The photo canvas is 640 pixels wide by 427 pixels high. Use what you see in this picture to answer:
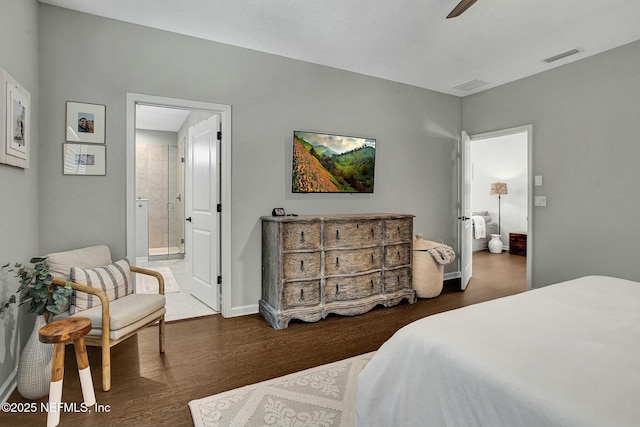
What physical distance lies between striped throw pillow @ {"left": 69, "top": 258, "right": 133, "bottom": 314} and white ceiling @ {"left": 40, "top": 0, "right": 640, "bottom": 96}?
2084 mm

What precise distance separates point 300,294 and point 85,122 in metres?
2.41

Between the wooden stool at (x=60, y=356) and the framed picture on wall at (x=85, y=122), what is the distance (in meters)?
1.59

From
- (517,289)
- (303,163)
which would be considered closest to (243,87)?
(303,163)

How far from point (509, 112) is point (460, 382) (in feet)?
14.2

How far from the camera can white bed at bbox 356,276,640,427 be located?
903 mm

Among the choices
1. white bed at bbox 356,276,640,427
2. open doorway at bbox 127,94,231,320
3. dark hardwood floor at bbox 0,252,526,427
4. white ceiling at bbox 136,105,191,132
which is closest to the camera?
white bed at bbox 356,276,640,427

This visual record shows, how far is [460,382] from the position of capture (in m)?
1.09

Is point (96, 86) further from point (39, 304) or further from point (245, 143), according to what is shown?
point (39, 304)

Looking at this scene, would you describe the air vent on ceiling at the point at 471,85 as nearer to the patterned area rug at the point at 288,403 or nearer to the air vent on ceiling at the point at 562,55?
the air vent on ceiling at the point at 562,55

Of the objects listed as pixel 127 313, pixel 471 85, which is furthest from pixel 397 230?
pixel 127 313

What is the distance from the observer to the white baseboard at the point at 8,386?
1.96 meters

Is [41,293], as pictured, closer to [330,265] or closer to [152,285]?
[330,265]

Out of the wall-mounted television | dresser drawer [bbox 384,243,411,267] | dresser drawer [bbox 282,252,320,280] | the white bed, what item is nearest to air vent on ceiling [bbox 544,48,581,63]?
the wall-mounted television

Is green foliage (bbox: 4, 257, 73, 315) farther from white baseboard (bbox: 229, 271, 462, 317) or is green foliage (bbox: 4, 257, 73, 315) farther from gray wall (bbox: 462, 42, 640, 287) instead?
gray wall (bbox: 462, 42, 640, 287)
